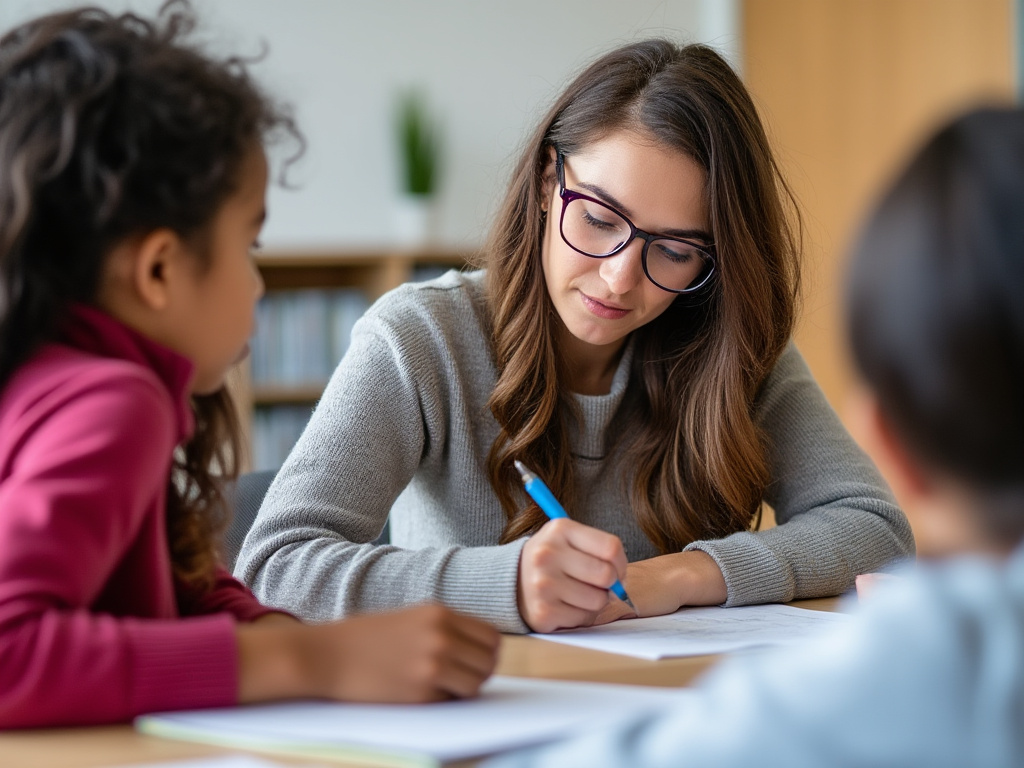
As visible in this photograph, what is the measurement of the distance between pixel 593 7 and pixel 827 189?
45.9 inches

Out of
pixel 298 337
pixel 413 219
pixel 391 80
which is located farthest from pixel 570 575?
pixel 391 80

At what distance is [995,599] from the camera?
0.51 metres

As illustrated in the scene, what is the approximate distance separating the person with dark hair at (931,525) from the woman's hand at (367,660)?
7.4 inches

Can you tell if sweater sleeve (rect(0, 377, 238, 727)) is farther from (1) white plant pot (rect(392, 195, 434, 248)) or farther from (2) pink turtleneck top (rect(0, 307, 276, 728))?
(1) white plant pot (rect(392, 195, 434, 248))

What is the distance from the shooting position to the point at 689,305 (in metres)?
1.59

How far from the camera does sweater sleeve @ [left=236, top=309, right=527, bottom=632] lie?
1.16m

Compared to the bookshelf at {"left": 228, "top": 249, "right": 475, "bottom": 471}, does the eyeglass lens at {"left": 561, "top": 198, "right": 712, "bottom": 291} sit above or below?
above

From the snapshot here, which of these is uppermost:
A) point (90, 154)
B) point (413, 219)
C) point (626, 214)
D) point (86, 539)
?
point (90, 154)

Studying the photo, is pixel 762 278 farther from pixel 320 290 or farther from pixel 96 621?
pixel 320 290

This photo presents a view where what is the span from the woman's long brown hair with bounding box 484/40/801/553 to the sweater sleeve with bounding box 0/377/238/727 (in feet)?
2.35

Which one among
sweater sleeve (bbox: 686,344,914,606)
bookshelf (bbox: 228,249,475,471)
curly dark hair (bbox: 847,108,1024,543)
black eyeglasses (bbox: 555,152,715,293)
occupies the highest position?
curly dark hair (bbox: 847,108,1024,543)

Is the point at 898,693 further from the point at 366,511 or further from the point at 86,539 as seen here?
the point at 366,511

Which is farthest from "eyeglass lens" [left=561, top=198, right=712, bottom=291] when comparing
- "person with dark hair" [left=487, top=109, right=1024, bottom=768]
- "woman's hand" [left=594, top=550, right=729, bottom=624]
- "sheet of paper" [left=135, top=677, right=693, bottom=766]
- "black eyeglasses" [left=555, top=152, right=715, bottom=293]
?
"person with dark hair" [left=487, top=109, right=1024, bottom=768]

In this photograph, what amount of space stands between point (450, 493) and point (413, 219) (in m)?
2.65
